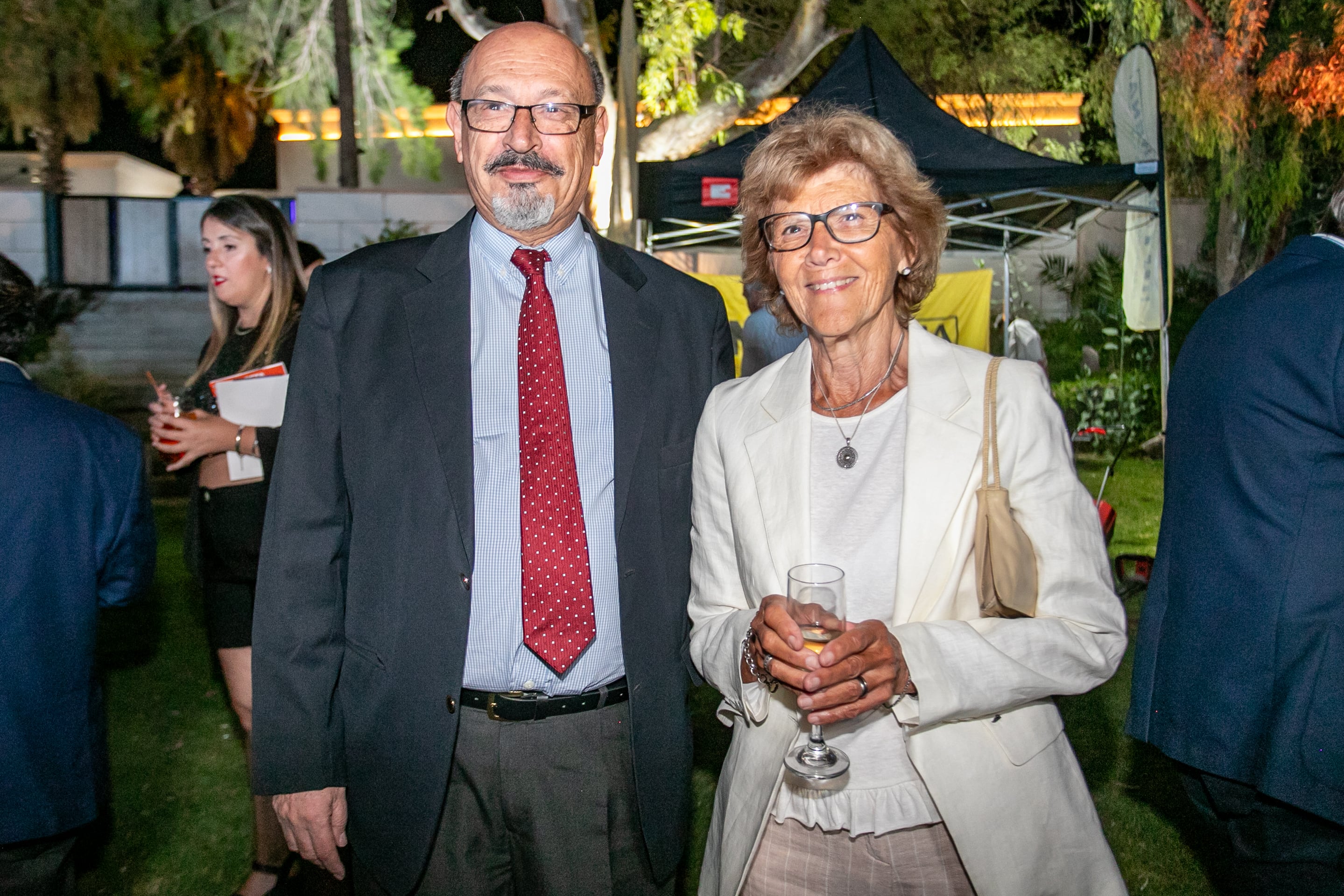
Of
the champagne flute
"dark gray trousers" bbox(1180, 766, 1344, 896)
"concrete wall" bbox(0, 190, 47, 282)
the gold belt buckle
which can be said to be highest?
"concrete wall" bbox(0, 190, 47, 282)

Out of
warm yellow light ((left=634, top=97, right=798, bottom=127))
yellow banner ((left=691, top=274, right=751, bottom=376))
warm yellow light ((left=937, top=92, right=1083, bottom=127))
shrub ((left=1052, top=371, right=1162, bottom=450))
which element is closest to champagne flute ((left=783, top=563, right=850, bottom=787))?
yellow banner ((left=691, top=274, right=751, bottom=376))

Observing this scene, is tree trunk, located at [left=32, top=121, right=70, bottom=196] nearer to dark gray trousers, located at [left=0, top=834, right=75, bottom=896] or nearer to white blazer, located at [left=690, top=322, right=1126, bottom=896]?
dark gray trousers, located at [left=0, top=834, right=75, bottom=896]

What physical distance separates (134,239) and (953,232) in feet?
37.2

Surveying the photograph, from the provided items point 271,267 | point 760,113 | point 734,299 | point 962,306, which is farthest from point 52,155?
point 271,267

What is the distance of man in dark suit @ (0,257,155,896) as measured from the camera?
2.49 m

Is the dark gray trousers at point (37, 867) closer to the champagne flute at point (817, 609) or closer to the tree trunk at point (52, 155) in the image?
the champagne flute at point (817, 609)

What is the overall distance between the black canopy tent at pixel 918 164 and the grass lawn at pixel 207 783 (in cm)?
332

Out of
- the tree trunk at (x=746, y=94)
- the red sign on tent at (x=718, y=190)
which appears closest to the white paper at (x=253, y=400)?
the red sign on tent at (x=718, y=190)

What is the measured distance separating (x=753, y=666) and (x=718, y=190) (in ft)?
22.5

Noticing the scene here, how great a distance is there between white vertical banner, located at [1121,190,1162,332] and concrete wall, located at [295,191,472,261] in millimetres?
6411

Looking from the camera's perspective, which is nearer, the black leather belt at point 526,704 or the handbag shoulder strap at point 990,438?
the handbag shoulder strap at point 990,438

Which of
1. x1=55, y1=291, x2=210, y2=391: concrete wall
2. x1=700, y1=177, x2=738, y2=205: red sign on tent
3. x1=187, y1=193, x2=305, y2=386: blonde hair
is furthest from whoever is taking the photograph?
x1=55, y1=291, x2=210, y2=391: concrete wall

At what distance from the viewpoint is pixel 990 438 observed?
2008 mm

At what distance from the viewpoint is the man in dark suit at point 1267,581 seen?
2191 millimetres
